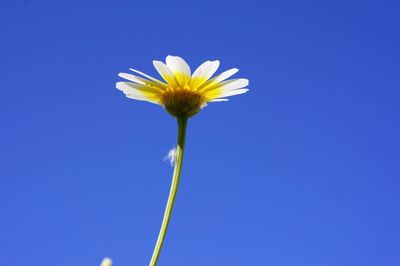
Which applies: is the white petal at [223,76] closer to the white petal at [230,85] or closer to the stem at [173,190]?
the white petal at [230,85]

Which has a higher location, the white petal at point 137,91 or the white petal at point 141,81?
the white petal at point 141,81

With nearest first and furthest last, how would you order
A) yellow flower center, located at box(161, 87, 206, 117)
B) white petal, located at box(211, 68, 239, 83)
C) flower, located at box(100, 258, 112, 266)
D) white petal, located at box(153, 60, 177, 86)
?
flower, located at box(100, 258, 112, 266), yellow flower center, located at box(161, 87, 206, 117), white petal, located at box(153, 60, 177, 86), white petal, located at box(211, 68, 239, 83)

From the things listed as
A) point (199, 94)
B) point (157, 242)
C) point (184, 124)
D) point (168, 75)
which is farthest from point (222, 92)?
point (157, 242)

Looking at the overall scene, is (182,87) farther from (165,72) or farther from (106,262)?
(106,262)

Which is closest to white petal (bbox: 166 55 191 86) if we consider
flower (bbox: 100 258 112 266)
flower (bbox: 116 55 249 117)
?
flower (bbox: 116 55 249 117)

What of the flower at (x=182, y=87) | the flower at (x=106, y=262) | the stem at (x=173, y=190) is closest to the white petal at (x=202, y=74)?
the flower at (x=182, y=87)

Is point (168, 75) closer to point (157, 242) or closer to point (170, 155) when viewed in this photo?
point (170, 155)

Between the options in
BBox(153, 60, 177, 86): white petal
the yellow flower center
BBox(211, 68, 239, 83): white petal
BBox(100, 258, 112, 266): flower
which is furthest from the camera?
BBox(211, 68, 239, 83): white petal

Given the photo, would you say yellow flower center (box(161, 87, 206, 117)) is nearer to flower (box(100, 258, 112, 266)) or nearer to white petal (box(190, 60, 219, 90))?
white petal (box(190, 60, 219, 90))
